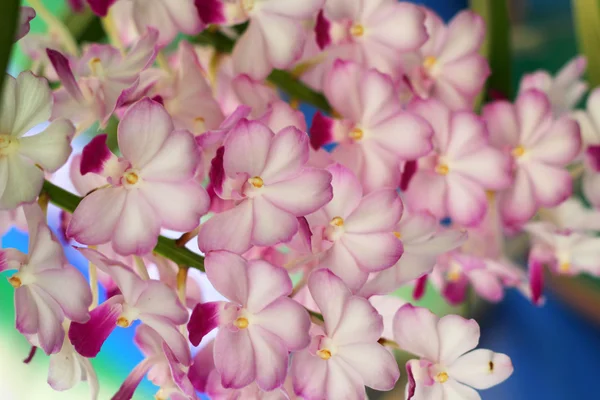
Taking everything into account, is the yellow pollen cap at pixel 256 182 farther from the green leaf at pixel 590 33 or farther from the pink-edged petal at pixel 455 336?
the green leaf at pixel 590 33

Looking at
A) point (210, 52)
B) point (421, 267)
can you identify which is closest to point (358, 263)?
point (421, 267)

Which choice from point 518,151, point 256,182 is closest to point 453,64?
point 518,151

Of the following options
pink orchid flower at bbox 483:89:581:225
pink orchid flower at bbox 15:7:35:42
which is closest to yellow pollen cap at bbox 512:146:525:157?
pink orchid flower at bbox 483:89:581:225

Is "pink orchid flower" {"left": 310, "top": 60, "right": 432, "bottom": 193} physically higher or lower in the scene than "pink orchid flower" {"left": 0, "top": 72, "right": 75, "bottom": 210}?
lower

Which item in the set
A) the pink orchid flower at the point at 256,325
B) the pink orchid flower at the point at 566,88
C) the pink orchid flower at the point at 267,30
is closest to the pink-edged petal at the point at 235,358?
the pink orchid flower at the point at 256,325

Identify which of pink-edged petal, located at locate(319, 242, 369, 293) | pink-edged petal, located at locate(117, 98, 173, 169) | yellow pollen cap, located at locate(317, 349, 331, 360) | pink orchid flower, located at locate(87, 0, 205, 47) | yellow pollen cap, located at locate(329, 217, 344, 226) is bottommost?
yellow pollen cap, located at locate(317, 349, 331, 360)

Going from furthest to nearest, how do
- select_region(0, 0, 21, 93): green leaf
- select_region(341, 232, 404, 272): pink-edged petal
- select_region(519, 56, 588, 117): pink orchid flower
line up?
1. select_region(519, 56, 588, 117): pink orchid flower
2. select_region(341, 232, 404, 272): pink-edged petal
3. select_region(0, 0, 21, 93): green leaf

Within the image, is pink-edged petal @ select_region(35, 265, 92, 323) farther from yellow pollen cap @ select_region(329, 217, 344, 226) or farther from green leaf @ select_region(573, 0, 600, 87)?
green leaf @ select_region(573, 0, 600, 87)
